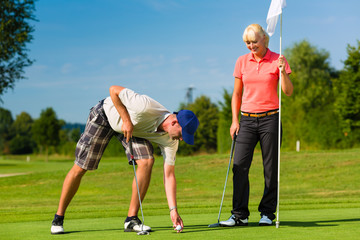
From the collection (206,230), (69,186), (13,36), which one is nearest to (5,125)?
(13,36)

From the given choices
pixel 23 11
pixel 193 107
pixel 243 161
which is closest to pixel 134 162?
pixel 243 161

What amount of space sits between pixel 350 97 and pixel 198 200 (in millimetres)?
17876

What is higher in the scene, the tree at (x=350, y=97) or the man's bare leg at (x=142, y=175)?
the tree at (x=350, y=97)

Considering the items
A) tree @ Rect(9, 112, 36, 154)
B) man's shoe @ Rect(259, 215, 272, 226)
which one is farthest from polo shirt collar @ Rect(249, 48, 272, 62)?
tree @ Rect(9, 112, 36, 154)

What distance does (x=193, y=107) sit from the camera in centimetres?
4919

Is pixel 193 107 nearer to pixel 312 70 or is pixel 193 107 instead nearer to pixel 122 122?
pixel 312 70

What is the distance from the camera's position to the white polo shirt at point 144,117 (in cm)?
455

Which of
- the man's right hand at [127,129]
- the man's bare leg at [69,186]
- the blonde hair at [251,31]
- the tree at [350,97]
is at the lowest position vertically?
the man's bare leg at [69,186]

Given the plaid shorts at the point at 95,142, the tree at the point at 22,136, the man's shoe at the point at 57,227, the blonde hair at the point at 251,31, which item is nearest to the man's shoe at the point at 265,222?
the plaid shorts at the point at 95,142

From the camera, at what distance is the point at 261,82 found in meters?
5.09

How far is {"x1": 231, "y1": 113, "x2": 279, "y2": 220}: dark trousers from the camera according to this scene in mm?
5195

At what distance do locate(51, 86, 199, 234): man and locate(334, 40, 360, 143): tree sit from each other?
23302 millimetres

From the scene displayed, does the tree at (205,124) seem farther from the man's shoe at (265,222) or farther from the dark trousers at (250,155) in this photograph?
the man's shoe at (265,222)

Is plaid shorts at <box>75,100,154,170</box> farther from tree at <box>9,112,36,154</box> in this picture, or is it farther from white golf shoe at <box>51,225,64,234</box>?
tree at <box>9,112,36,154</box>
